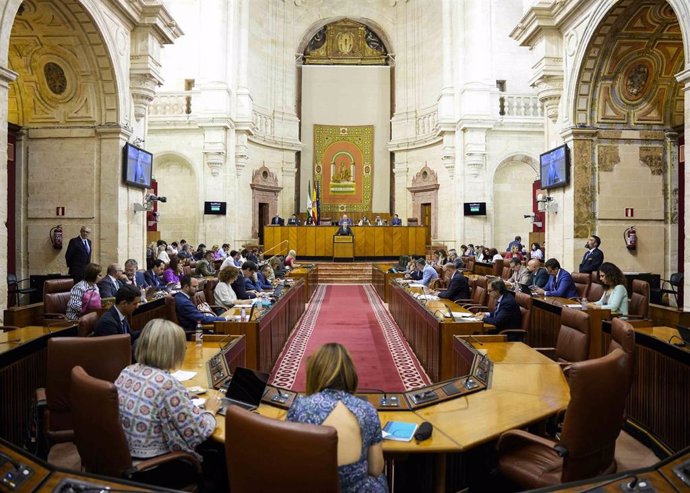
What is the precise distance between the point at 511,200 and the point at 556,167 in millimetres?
8063

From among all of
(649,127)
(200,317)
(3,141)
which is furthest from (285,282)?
(649,127)

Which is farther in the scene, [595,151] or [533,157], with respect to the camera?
[533,157]

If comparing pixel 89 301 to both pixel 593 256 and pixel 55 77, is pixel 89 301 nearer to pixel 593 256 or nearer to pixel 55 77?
pixel 55 77

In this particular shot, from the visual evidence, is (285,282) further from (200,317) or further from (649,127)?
(649,127)

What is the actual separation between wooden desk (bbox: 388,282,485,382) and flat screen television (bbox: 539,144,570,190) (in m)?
3.45

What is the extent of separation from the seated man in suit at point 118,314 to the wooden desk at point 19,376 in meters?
0.46

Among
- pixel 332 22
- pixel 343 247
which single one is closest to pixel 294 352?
pixel 343 247

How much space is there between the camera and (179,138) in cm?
1659

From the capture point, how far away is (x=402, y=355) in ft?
21.3

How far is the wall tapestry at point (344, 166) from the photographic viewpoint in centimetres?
2131

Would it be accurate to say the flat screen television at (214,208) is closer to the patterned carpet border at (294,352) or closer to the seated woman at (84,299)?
the patterned carpet border at (294,352)

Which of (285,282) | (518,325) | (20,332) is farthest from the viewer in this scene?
(285,282)

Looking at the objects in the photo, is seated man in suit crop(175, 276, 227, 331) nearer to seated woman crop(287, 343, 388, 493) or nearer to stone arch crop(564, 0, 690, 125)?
seated woman crop(287, 343, 388, 493)

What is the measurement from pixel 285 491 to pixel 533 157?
1662cm
